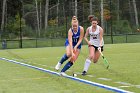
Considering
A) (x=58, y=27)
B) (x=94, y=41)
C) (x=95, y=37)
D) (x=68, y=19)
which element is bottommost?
(x=94, y=41)

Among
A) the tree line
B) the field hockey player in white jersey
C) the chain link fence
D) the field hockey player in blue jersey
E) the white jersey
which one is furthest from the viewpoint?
the tree line

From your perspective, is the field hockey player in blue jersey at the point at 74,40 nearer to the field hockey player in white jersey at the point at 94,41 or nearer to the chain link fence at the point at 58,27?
the field hockey player in white jersey at the point at 94,41

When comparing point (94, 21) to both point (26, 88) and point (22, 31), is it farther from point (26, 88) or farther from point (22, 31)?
point (22, 31)

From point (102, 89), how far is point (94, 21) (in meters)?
3.68

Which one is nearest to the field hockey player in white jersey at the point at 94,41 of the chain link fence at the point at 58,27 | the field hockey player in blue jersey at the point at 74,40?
the field hockey player in blue jersey at the point at 74,40

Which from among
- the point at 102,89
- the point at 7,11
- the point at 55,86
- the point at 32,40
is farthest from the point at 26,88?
the point at 7,11

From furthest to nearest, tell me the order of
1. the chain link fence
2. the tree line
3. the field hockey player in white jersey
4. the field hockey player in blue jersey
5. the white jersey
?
the tree line, the chain link fence, the white jersey, the field hockey player in white jersey, the field hockey player in blue jersey

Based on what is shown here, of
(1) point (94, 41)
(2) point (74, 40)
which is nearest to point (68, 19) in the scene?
(1) point (94, 41)

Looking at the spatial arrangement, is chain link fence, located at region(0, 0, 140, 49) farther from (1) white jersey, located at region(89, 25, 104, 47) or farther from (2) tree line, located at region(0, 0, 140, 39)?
(1) white jersey, located at region(89, 25, 104, 47)

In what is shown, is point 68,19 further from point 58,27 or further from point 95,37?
point 95,37

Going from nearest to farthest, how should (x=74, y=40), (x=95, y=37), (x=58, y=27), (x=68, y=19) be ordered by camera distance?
(x=74, y=40), (x=95, y=37), (x=68, y=19), (x=58, y=27)

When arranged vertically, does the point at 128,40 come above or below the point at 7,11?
below

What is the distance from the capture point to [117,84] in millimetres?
10172

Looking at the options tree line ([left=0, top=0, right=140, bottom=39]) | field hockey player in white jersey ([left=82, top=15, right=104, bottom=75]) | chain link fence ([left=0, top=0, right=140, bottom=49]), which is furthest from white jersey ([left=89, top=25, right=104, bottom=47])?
tree line ([left=0, top=0, right=140, bottom=39])
